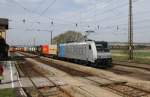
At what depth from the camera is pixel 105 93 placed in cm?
1620

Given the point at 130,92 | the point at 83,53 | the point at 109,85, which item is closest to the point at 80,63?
the point at 83,53

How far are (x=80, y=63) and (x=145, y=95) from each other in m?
26.1

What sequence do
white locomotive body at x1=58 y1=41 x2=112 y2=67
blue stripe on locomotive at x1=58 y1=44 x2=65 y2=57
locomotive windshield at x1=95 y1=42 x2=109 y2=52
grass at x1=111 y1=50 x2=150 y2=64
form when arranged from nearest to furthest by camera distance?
white locomotive body at x1=58 y1=41 x2=112 y2=67, locomotive windshield at x1=95 y1=42 x2=109 y2=52, grass at x1=111 y1=50 x2=150 y2=64, blue stripe on locomotive at x1=58 y1=44 x2=65 y2=57

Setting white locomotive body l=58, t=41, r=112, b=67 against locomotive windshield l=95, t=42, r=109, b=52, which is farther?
locomotive windshield l=95, t=42, r=109, b=52

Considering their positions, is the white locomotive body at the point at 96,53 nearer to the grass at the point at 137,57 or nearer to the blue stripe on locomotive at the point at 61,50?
the grass at the point at 137,57

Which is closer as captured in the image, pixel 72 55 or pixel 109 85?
pixel 109 85

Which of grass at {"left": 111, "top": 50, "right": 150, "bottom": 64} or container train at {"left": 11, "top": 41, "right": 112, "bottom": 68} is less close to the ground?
container train at {"left": 11, "top": 41, "right": 112, "bottom": 68}

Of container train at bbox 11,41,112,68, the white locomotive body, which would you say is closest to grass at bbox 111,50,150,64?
container train at bbox 11,41,112,68

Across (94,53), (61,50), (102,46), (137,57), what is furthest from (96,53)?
(137,57)

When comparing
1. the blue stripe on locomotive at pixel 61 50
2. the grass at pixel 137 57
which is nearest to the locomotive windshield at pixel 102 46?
the grass at pixel 137 57

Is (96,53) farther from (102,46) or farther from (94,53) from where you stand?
(102,46)

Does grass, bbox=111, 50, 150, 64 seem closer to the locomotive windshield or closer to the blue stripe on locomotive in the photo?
the blue stripe on locomotive

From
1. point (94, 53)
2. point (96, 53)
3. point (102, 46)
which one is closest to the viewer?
point (96, 53)

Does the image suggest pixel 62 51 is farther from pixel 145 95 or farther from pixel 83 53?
pixel 145 95
